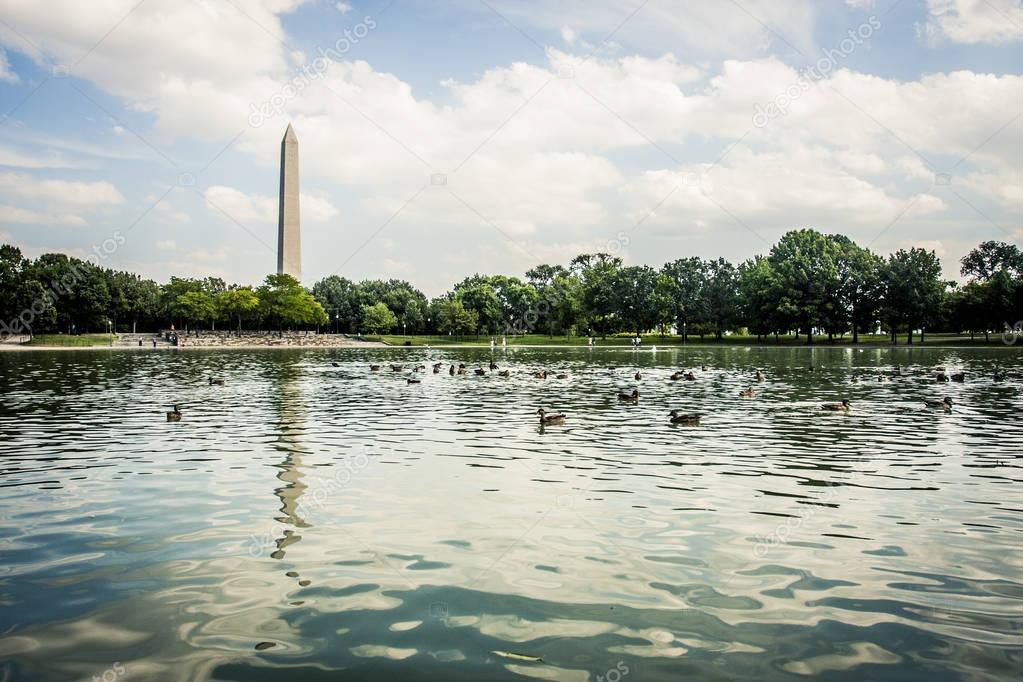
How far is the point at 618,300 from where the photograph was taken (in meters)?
134

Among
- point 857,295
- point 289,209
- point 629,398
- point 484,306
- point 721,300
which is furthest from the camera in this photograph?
point 484,306

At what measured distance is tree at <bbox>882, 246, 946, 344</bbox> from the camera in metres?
108

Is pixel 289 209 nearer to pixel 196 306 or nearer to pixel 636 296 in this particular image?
pixel 196 306

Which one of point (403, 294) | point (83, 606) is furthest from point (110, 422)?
point (403, 294)

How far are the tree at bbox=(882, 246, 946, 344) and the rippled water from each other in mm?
97558

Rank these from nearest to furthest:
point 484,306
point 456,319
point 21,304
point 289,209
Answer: point 289,209 → point 21,304 → point 456,319 → point 484,306

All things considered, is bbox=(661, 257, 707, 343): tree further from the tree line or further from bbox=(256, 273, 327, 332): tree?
bbox=(256, 273, 327, 332): tree

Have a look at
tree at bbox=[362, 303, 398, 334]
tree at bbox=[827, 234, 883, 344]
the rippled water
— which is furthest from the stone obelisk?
the rippled water

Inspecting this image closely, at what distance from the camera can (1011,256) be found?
417ft

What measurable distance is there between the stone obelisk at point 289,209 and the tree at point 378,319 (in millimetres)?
50361

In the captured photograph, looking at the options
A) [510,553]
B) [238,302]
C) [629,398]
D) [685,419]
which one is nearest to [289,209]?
[238,302]

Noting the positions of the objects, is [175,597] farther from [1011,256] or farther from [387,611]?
[1011,256]

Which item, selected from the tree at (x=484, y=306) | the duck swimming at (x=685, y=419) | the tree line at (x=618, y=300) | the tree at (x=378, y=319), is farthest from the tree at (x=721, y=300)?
the duck swimming at (x=685, y=419)

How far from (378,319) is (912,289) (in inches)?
4098
